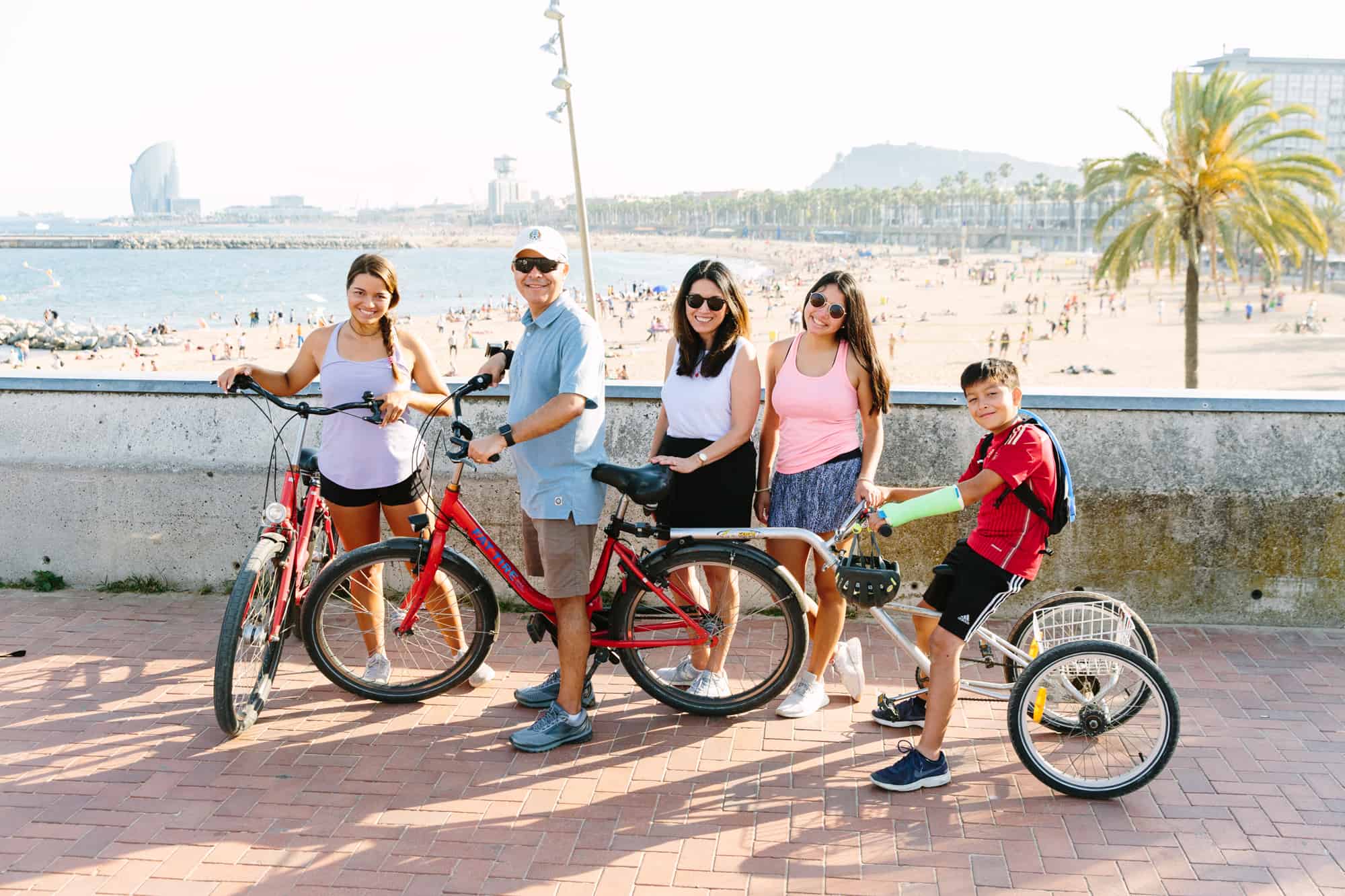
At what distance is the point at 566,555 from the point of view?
412 centimetres

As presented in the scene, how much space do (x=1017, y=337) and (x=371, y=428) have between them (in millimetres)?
55044

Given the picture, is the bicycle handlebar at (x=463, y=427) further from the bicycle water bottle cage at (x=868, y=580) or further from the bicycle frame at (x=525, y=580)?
the bicycle water bottle cage at (x=868, y=580)

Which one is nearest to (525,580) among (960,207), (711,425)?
(711,425)

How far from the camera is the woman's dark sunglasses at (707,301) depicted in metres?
4.14

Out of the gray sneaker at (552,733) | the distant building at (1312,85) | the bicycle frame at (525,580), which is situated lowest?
the gray sneaker at (552,733)

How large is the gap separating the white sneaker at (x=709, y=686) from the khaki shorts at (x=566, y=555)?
61 centimetres

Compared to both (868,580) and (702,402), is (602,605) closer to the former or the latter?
(702,402)

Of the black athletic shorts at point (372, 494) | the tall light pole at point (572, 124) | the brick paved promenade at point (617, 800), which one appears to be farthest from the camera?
the tall light pole at point (572, 124)

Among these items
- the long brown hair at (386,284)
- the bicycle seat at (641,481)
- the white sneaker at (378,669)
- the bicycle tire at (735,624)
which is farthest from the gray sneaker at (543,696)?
the long brown hair at (386,284)

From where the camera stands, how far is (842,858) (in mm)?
3377

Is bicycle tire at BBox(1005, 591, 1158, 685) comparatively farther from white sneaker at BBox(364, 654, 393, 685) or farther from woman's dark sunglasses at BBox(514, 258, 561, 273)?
white sneaker at BBox(364, 654, 393, 685)

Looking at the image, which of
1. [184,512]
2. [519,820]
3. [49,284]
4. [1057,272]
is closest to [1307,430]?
[519,820]

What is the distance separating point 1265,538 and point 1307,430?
1.78 ft

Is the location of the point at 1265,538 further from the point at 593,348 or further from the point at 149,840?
the point at 149,840
